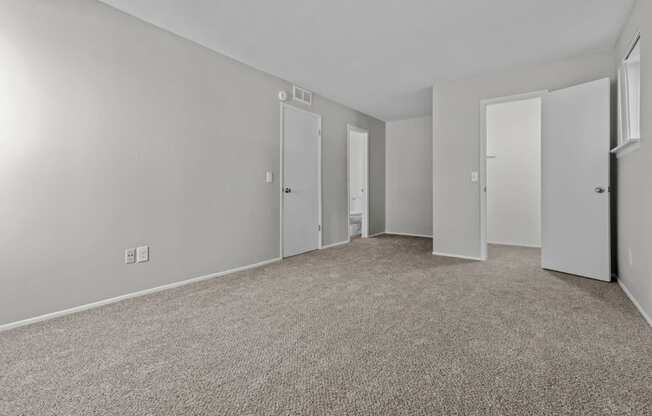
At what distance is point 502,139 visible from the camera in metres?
4.93

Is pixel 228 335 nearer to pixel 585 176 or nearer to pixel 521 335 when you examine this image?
pixel 521 335

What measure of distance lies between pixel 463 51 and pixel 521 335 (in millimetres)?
2714

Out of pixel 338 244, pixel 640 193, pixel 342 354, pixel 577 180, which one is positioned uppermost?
pixel 577 180

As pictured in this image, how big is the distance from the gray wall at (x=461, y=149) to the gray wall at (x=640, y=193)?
3.32ft

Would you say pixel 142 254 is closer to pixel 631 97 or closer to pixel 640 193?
pixel 640 193

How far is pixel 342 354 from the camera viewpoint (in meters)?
1.59

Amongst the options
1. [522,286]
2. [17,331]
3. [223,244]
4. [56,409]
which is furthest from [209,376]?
[522,286]

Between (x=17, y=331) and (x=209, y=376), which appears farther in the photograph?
(x=17, y=331)

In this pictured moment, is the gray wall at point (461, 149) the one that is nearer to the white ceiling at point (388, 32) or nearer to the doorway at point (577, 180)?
the white ceiling at point (388, 32)

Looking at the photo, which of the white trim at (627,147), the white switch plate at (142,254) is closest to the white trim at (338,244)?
the white switch plate at (142,254)

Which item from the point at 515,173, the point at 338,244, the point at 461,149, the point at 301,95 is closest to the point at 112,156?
the point at 301,95

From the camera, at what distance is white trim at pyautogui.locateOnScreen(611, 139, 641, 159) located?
7.35 feet

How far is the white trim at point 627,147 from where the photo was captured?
2241 mm

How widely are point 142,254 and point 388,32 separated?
2.89 meters
